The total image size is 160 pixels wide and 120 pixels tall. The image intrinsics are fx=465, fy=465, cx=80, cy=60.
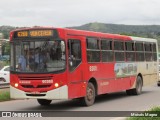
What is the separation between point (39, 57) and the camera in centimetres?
1528

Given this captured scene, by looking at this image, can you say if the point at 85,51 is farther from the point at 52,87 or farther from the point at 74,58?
the point at 52,87

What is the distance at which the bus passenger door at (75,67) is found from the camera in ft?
50.7

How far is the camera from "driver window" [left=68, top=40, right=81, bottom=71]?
15.5 metres

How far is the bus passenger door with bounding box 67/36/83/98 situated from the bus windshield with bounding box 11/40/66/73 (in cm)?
38

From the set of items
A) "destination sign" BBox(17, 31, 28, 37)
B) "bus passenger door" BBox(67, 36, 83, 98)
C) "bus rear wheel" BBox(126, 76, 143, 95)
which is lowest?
"bus rear wheel" BBox(126, 76, 143, 95)

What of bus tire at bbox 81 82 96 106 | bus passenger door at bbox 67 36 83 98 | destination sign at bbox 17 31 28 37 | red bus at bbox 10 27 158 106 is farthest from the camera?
bus tire at bbox 81 82 96 106

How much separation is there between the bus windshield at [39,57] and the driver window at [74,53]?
368 mm

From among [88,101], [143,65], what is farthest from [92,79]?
[143,65]

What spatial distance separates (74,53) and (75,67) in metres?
0.48

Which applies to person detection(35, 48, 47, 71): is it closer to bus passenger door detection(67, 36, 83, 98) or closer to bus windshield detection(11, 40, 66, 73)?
bus windshield detection(11, 40, 66, 73)

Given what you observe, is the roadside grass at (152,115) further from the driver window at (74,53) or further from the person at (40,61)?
the person at (40,61)

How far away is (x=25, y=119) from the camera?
42.6ft

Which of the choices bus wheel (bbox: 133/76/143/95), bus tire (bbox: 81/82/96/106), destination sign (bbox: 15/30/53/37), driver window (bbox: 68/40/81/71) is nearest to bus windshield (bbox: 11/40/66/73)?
destination sign (bbox: 15/30/53/37)

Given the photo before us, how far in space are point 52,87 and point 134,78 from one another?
798cm
